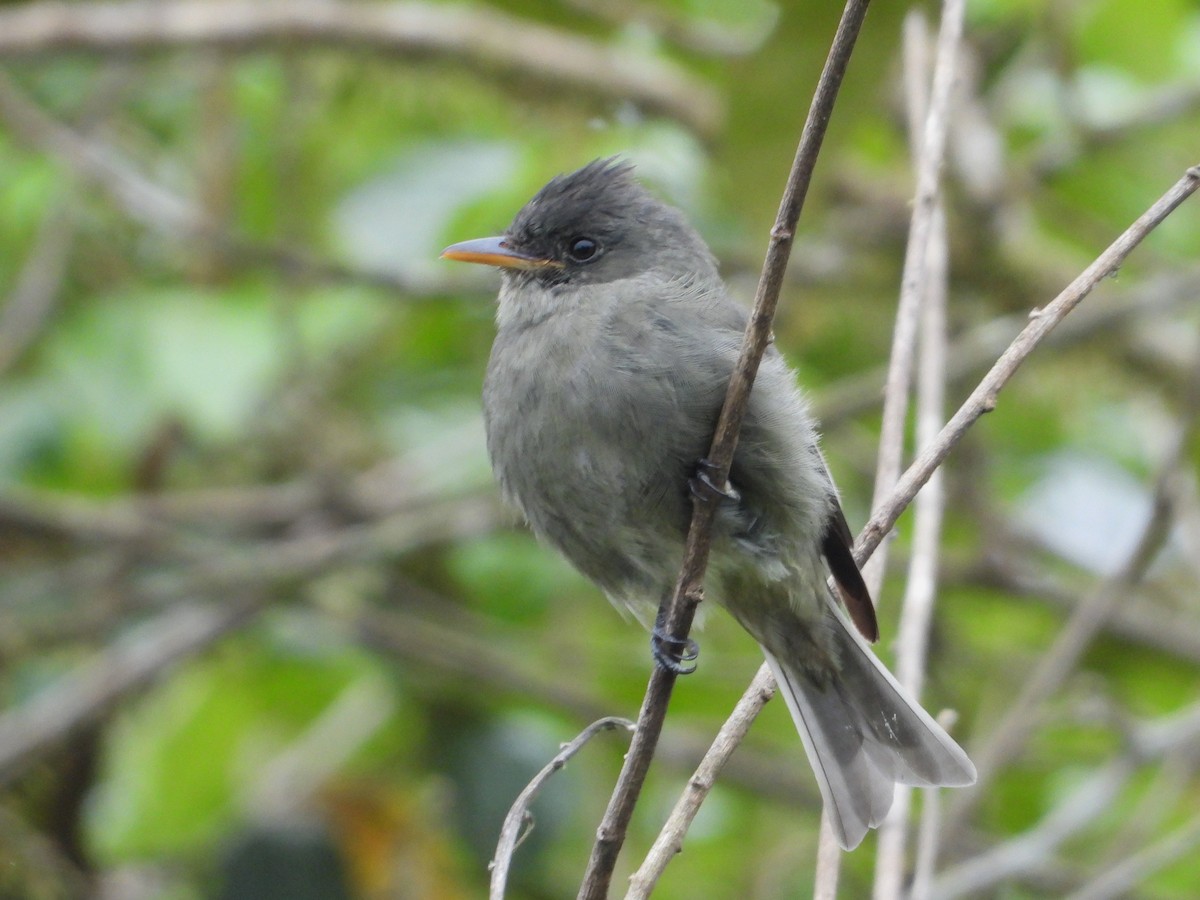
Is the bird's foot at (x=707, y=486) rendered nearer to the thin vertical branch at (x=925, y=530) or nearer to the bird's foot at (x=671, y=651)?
the bird's foot at (x=671, y=651)

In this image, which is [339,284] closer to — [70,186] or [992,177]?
[70,186]

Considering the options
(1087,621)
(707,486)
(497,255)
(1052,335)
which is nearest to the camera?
(707,486)

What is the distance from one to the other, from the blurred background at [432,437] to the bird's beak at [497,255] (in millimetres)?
872

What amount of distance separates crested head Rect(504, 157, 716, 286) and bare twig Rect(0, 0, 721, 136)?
1.25 m

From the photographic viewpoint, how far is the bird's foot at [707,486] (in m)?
2.44

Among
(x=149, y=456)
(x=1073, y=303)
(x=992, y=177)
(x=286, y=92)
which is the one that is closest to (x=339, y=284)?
(x=286, y=92)

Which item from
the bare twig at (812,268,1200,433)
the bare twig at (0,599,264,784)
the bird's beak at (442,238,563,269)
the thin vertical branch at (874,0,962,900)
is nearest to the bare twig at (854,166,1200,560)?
the thin vertical branch at (874,0,962,900)

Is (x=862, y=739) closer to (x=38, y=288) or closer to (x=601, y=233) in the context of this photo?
(x=601, y=233)

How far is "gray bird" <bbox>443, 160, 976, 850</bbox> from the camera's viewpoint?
3.08 meters

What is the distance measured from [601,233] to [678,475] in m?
0.82

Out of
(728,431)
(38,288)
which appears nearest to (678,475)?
(728,431)

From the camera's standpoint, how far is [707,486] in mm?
2549

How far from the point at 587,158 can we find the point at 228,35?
4.10 feet

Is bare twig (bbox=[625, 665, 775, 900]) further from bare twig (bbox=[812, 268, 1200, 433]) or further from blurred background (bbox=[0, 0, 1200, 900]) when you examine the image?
blurred background (bbox=[0, 0, 1200, 900])
